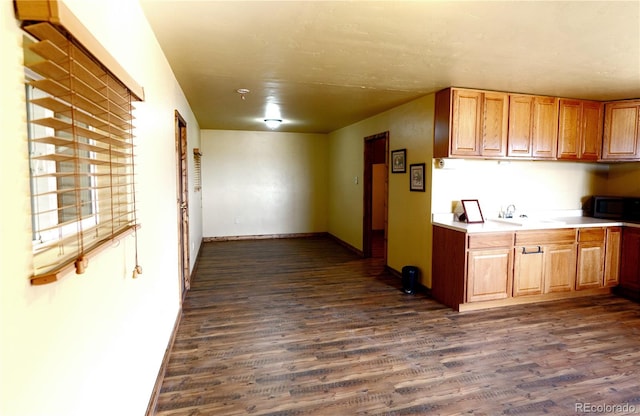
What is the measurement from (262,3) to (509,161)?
3.67 m

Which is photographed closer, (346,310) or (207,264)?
(346,310)

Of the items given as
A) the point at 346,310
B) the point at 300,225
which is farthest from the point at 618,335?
the point at 300,225

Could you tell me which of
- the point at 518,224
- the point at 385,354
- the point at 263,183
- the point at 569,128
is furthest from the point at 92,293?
the point at 263,183

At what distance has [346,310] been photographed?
372cm

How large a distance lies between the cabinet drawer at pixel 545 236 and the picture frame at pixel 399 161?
1561 millimetres

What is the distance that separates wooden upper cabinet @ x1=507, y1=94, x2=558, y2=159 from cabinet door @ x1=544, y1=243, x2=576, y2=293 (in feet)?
3.51

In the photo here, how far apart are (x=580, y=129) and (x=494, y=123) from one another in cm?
127

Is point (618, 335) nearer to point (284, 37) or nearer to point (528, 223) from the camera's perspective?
point (528, 223)

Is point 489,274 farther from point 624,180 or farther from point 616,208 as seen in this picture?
point 624,180

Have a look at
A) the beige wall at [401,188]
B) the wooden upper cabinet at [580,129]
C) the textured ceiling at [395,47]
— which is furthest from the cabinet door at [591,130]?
the beige wall at [401,188]

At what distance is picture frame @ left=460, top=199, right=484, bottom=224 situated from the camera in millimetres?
4016

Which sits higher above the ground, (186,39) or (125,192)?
(186,39)

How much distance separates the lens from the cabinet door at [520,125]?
3998mm

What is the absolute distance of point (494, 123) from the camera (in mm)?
3941
